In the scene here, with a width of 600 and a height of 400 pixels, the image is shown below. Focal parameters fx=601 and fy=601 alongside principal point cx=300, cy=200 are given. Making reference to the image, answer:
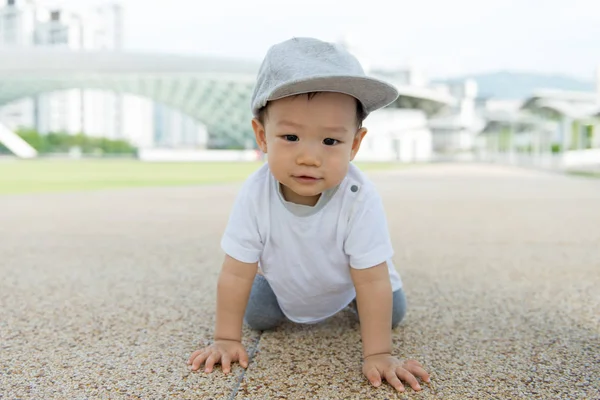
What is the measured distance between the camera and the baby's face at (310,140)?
Answer: 1561 millimetres

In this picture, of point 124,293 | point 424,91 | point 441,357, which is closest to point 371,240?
point 441,357

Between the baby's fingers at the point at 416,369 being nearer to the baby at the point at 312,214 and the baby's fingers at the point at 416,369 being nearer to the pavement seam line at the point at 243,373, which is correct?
the baby at the point at 312,214

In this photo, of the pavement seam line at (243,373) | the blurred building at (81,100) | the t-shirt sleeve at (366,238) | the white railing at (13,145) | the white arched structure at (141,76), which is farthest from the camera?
the blurred building at (81,100)

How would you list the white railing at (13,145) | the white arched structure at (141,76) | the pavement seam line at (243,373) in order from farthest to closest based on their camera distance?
Answer: the white arched structure at (141,76) → the white railing at (13,145) → the pavement seam line at (243,373)

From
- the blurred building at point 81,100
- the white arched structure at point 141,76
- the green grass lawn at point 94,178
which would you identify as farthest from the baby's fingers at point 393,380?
the blurred building at point 81,100

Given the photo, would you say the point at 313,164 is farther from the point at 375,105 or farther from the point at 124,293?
the point at 124,293

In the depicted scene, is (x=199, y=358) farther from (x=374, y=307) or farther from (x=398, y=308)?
(x=398, y=308)

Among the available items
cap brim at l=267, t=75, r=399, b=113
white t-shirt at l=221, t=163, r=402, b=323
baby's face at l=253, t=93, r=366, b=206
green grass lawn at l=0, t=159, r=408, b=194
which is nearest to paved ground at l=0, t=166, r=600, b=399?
white t-shirt at l=221, t=163, r=402, b=323

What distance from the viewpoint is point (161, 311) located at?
2266 millimetres

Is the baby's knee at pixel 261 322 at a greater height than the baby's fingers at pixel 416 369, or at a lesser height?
lesser

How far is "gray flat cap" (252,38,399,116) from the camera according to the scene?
149 cm

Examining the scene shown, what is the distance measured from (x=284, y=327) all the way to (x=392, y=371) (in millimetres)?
609

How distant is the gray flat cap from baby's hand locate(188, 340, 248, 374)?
26.3 inches

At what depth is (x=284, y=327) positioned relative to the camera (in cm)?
207
